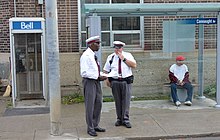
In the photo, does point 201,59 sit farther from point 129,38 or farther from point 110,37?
point 110,37

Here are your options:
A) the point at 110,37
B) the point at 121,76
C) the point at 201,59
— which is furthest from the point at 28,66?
the point at 201,59

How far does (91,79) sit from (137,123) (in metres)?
1.58

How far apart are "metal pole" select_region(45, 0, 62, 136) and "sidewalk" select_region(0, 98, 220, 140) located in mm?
448

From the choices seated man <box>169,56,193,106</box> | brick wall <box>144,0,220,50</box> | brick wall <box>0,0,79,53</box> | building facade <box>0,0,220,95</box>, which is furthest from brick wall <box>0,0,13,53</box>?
seated man <box>169,56,193,106</box>

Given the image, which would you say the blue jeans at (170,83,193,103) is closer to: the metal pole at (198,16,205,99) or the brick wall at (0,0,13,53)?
the metal pole at (198,16,205,99)

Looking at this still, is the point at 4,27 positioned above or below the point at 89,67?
above

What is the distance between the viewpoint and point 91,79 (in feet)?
21.6

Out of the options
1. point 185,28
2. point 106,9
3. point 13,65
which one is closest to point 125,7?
point 106,9

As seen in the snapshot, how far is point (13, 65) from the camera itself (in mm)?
9461

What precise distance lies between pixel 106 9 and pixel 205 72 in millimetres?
3915

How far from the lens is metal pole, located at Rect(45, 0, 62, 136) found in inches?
254

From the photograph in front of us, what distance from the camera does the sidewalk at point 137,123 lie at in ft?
22.0

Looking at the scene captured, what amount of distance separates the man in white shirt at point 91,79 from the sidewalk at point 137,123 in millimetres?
428

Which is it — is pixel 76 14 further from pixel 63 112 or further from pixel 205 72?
pixel 205 72
